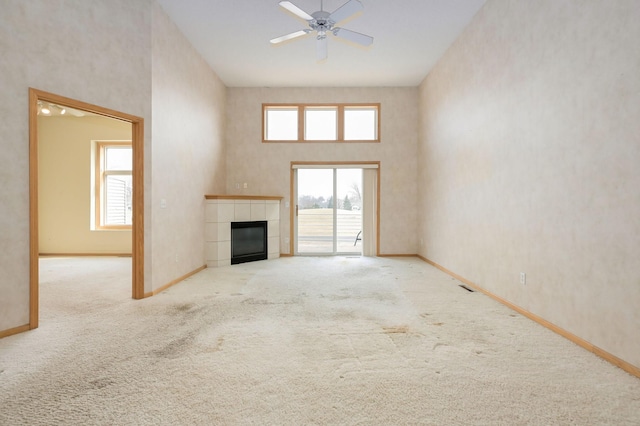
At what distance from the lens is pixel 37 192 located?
2779 millimetres

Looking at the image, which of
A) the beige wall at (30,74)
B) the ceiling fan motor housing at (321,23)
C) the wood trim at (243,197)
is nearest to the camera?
the beige wall at (30,74)

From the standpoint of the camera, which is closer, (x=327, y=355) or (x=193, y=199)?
(x=327, y=355)

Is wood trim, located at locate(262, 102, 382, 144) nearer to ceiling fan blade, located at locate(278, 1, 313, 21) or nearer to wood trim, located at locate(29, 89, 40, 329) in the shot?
ceiling fan blade, located at locate(278, 1, 313, 21)

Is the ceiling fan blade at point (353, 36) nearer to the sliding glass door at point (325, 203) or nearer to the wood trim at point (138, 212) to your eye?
the wood trim at point (138, 212)

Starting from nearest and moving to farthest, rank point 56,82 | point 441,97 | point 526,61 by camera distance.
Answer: point 56,82, point 526,61, point 441,97

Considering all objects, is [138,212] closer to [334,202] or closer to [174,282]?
[174,282]

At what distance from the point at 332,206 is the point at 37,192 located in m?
5.10

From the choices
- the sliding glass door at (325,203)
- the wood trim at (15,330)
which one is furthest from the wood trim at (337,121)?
the wood trim at (15,330)

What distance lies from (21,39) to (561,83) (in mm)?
4473

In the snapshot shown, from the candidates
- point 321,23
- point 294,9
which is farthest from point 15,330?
point 321,23

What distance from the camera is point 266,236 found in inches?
259

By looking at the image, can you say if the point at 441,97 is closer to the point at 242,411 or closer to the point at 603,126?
the point at 603,126

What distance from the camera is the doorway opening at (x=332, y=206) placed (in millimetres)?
7000

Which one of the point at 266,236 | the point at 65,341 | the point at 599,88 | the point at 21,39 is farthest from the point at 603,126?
the point at 266,236
